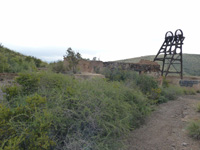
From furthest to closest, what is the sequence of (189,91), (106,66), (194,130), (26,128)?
(189,91), (106,66), (194,130), (26,128)

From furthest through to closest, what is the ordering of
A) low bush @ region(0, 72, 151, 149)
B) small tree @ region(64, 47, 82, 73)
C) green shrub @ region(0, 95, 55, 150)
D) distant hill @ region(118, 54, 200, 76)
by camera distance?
distant hill @ region(118, 54, 200, 76)
small tree @ region(64, 47, 82, 73)
low bush @ region(0, 72, 151, 149)
green shrub @ region(0, 95, 55, 150)

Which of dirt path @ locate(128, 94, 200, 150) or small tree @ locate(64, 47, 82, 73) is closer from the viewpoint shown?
dirt path @ locate(128, 94, 200, 150)

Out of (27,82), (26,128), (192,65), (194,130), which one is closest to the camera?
(26,128)

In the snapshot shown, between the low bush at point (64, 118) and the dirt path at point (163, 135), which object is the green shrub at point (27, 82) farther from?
the dirt path at point (163, 135)

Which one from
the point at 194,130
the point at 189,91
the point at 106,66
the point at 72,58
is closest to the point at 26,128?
the point at 194,130

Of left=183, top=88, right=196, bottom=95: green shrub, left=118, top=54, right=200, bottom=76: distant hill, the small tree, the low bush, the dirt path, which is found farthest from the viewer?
left=118, top=54, right=200, bottom=76: distant hill

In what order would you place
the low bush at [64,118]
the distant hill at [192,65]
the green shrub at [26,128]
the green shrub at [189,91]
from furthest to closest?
the distant hill at [192,65] < the green shrub at [189,91] < the low bush at [64,118] < the green shrub at [26,128]

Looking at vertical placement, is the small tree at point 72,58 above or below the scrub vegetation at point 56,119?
above

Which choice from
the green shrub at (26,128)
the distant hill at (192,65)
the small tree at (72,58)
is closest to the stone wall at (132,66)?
the small tree at (72,58)

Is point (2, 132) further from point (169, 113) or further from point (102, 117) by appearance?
point (169, 113)

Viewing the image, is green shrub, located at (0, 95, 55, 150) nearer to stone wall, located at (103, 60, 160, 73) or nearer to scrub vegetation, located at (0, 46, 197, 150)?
scrub vegetation, located at (0, 46, 197, 150)

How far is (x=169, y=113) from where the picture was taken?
5.43 m

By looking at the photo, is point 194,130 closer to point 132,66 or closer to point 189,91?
point 132,66

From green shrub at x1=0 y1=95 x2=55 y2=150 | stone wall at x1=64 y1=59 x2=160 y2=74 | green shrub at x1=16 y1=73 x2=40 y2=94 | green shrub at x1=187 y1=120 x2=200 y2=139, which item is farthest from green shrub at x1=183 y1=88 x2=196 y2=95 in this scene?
green shrub at x1=0 y1=95 x2=55 y2=150
